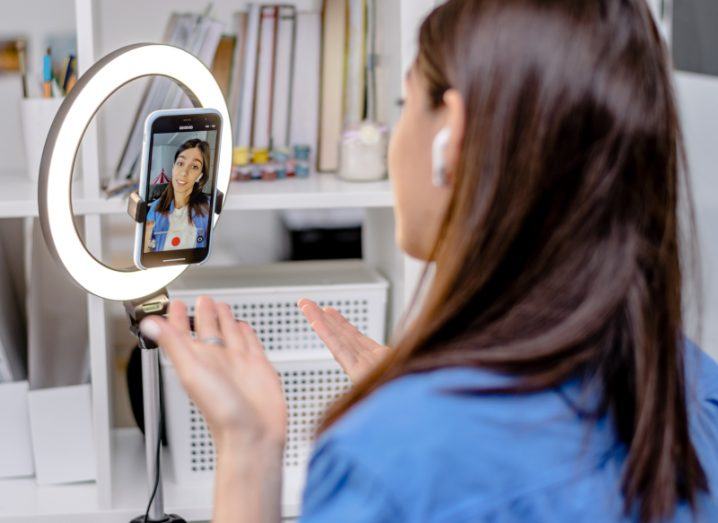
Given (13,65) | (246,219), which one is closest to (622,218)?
(246,219)

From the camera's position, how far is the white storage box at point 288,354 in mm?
1481

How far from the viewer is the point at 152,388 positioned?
3.76ft

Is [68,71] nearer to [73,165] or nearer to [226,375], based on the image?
[73,165]

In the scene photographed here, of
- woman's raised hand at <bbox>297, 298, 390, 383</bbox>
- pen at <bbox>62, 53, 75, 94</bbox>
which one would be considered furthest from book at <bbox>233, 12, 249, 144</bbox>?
woman's raised hand at <bbox>297, 298, 390, 383</bbox>

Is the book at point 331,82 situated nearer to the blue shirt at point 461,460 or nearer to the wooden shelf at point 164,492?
the wooden shelf at point 164,492

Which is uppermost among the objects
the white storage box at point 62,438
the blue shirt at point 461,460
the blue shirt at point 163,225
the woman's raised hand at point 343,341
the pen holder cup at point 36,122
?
the pen holder cup at point 36,122

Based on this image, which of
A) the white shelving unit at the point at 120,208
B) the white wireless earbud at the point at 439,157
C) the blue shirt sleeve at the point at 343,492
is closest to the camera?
the blue shirt sleeve at the point at 343,492

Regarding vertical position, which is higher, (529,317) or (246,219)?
(529,317)

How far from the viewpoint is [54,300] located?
156 centimetres

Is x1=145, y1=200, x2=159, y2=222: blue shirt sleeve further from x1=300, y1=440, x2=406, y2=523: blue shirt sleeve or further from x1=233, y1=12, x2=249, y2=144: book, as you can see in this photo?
x1=233, y1=12, x2=249, y2=144: book

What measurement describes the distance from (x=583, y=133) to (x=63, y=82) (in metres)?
1.07

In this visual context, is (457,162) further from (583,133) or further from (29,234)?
(29,234)

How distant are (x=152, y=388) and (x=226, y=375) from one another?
43 cm

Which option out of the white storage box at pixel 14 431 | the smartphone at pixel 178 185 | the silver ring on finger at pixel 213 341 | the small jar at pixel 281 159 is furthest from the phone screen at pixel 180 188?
the white storage box at pixel 14 431
